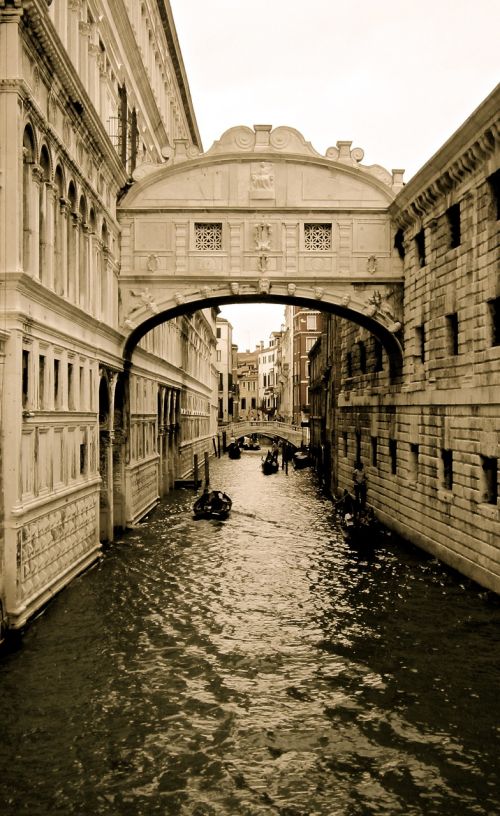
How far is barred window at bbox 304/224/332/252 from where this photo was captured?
2036 cm

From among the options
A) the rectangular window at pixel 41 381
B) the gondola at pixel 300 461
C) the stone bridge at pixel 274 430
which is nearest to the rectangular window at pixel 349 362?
the rectangular window at pixel 41 381

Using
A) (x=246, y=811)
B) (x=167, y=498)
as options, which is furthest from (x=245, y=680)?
(x=167, y=498)

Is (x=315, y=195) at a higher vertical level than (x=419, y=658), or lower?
higher

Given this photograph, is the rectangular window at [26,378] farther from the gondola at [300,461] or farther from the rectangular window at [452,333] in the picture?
the gondola at [300,461]

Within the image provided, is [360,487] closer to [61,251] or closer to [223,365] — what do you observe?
[61,251]

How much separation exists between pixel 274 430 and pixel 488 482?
5144 centimetres

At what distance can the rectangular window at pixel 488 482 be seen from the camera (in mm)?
14789

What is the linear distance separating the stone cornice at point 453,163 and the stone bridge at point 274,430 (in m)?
42.5

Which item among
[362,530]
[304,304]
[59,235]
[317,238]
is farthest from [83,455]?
[317,238]

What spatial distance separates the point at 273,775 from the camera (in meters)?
7.72

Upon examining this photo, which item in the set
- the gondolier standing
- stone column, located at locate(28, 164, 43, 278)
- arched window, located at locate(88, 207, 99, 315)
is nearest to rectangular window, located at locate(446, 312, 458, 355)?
the gondolier standing

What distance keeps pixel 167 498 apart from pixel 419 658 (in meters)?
20.5

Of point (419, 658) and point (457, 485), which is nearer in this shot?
point (419, 658)

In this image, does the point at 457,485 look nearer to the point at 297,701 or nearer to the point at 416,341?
the point at 416,341
